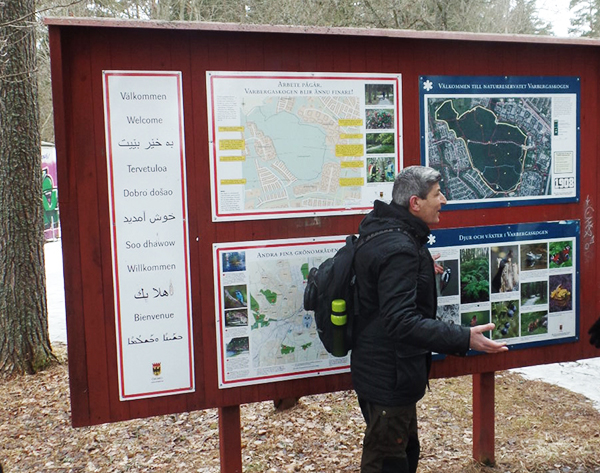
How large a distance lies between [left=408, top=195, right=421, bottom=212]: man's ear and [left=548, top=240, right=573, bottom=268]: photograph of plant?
147cm

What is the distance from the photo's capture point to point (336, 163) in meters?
3.56

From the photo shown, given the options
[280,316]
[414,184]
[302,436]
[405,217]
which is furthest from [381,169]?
[302,436]

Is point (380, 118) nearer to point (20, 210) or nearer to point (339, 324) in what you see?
point (339, 324)

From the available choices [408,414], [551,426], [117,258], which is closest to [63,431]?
[117,258]

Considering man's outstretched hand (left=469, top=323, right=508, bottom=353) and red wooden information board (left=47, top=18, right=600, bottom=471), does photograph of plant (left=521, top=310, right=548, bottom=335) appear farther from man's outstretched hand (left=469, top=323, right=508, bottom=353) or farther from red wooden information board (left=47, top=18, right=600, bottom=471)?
man's outstretched hand (left=469, top=323, right=508, bottom=353)

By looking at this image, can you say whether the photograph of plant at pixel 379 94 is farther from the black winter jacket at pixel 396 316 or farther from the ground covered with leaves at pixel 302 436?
the ground covered with leaves at pixel 302 436

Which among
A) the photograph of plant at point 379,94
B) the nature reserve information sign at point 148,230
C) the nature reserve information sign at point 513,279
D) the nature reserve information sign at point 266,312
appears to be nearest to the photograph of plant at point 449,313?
the nature reserve information sign at point 513,279

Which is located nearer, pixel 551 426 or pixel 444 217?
pixel 444 217

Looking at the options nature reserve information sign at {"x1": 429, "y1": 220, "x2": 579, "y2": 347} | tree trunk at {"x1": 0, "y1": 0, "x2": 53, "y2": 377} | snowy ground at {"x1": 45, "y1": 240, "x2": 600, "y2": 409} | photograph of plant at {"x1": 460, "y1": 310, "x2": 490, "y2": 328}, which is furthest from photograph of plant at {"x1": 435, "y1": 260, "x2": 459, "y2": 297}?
tree trunk at {"x1": 0, "y1": 0, "x2": 53, "y2": 377}

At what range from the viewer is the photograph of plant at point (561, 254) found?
4.09 meters

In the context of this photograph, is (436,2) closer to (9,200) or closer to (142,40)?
(9,200)

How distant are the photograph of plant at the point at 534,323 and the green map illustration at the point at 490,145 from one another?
798 millimetres

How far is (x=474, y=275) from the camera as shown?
3.89 m

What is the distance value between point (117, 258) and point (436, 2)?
7783mm
